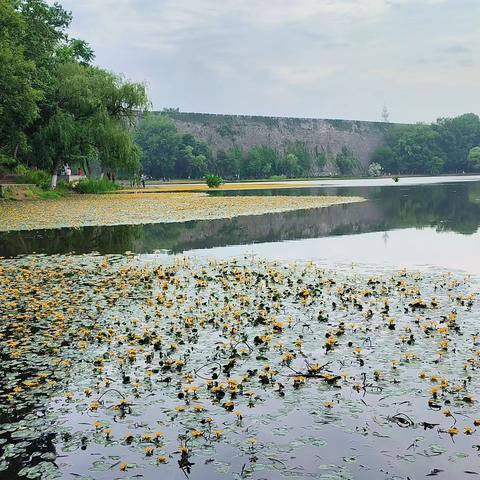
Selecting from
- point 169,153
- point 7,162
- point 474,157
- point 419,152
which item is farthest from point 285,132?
point 7,162

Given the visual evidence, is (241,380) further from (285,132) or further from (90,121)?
(285,132)

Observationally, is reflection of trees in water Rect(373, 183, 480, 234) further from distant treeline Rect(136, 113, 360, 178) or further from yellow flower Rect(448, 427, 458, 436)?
distant treeline Rect(136, 113, 360, 178)

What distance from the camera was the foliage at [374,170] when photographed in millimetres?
111350

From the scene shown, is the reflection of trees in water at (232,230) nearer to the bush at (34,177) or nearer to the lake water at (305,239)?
the lake water at (305,239)

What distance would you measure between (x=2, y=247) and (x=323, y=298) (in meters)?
9.84

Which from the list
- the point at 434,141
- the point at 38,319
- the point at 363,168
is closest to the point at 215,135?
the point at 363,168

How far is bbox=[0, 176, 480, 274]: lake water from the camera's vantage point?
1277cm

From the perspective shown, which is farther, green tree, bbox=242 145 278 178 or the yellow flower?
green tree, bbox=242 145 278 178

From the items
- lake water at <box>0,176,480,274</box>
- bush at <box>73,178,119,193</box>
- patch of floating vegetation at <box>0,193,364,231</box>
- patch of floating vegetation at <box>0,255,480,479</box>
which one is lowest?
patch of floating vegetation at <box>0,255,480,479</box>

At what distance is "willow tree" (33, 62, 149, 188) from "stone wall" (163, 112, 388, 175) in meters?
67.1

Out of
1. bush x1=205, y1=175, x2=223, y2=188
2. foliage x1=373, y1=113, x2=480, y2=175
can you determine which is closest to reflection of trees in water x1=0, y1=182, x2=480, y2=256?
bush x1=205, y1=175, x2=223, y2=188

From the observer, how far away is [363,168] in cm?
12006

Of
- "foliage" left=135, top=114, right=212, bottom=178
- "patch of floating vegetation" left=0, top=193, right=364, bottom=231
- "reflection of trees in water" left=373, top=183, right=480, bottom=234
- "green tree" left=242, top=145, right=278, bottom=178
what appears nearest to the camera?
"reflection of trees in water" left=373, top=183, right=480, bottom=234

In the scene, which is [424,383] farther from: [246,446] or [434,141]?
[434,141]
